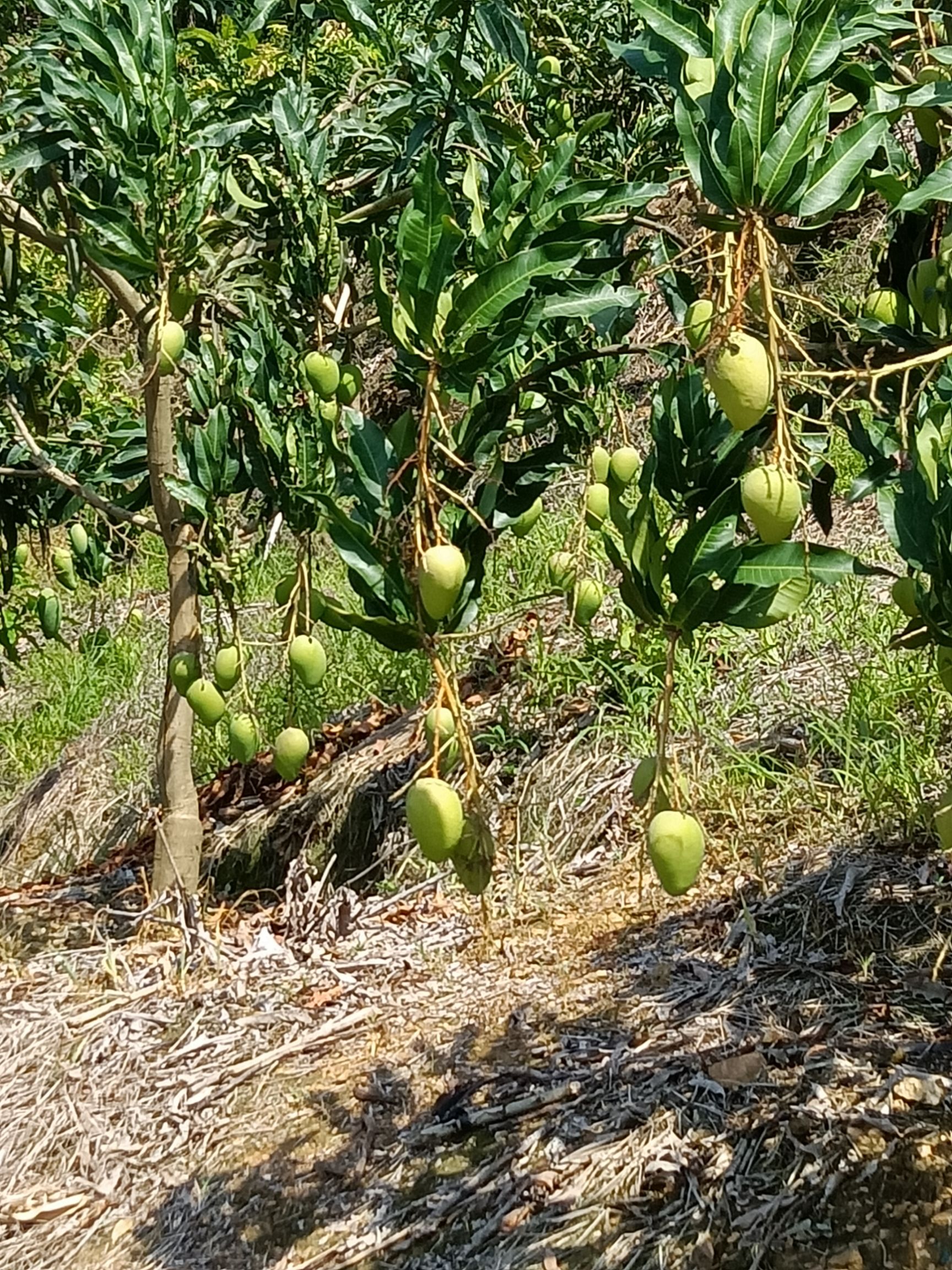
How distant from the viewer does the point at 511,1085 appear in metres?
1.96

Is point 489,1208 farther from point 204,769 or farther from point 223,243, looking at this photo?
point 204,769

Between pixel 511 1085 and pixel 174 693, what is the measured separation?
46.7 inches

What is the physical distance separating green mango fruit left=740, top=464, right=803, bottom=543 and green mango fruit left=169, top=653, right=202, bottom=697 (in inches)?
60.3

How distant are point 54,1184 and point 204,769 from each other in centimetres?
174

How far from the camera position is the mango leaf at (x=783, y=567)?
34.9 inches

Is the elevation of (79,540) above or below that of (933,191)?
below

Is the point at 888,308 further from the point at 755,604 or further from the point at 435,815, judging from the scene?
the point at 435,815

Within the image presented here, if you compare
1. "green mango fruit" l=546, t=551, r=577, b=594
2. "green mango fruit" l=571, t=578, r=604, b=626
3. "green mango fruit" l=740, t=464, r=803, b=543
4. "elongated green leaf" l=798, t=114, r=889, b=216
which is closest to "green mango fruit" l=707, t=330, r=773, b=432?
"green mango fruit" l=740, t=464, r=803, b=543

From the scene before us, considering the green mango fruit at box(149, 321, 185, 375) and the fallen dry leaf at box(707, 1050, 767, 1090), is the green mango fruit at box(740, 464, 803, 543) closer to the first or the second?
the fallen dry leaf at box(707, 1050, 767, 1090)

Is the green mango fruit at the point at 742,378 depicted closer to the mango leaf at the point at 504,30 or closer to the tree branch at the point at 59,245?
the mango leaf at the point at 504,30

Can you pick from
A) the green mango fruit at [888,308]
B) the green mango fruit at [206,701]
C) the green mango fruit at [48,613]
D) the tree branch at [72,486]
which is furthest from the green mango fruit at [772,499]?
the green mango fruit at [48,613]

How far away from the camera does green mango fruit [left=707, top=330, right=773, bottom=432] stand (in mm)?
815

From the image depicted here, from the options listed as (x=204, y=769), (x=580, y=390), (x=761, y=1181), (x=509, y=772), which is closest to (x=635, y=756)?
(x=509, y=772)

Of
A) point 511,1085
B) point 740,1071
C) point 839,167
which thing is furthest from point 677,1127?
point 839,167
